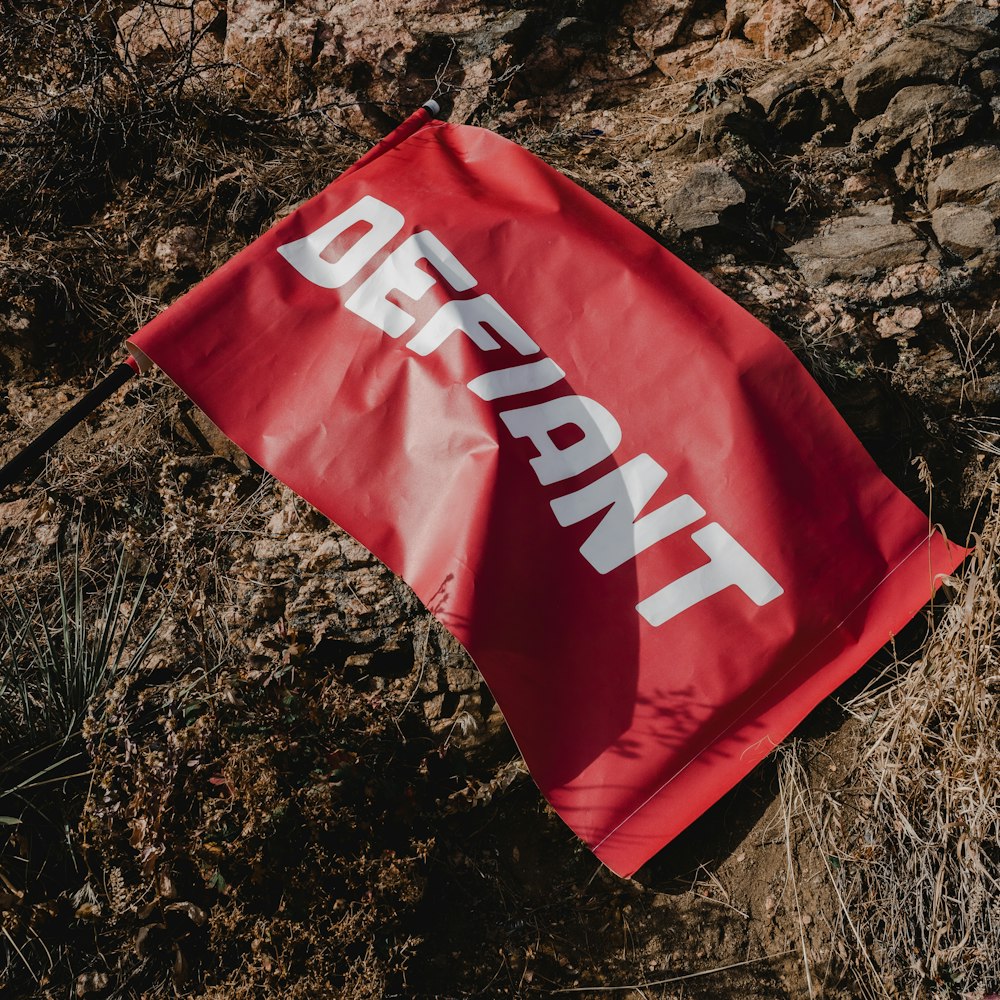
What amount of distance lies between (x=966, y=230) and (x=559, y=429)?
1.82m

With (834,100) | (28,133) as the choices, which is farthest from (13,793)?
(834,100)

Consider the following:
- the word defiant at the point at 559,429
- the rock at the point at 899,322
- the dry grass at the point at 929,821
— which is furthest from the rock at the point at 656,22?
the dry grass at the point at 929,821

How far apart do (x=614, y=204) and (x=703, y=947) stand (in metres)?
2.38

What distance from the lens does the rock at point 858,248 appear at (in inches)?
108

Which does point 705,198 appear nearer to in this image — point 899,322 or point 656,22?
point 899,322

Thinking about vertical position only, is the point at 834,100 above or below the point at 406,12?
below

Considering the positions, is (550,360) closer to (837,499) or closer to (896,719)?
(837,499)

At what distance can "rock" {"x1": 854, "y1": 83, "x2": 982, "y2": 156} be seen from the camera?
9.51ft

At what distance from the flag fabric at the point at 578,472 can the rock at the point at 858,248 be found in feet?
2.42

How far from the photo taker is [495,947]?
1.94 m

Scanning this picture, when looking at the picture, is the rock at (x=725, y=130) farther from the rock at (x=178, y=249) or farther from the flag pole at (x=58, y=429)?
the flag pole at (x=58, y=429)

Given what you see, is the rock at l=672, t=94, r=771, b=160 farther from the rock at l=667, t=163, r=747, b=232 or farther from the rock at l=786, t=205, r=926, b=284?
the rock at l=786, t=205, r=926, b=284

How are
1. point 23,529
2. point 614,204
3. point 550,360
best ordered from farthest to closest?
point 614,204, point 23,529, point 550,360

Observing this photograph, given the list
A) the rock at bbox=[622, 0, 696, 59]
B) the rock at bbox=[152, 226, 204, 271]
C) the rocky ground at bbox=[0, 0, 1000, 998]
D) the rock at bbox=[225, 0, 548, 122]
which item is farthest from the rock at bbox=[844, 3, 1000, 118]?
the rock at bbox=[152, 226, 204, 271]
